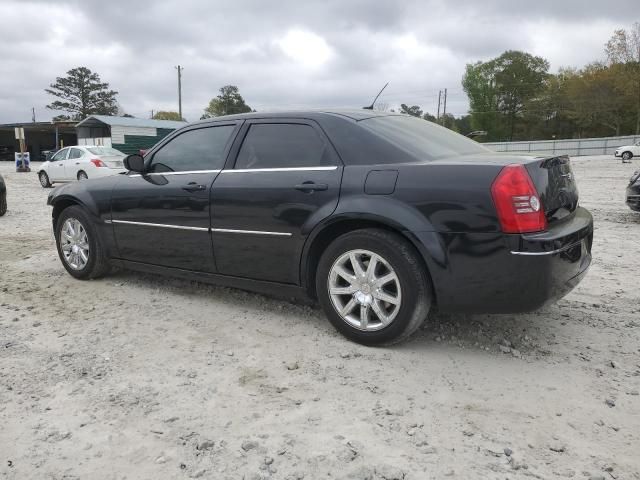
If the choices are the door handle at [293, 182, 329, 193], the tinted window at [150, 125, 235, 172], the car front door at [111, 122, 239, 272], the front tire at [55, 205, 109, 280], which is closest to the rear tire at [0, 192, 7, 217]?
the front tire at [55, 205, 109, 280]

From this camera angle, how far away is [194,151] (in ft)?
14.3

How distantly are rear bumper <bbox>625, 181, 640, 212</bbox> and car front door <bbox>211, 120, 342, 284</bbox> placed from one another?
708cm

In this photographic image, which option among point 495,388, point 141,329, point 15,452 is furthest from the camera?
point 141,329

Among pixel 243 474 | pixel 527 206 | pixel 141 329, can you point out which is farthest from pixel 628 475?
pixel 141 329

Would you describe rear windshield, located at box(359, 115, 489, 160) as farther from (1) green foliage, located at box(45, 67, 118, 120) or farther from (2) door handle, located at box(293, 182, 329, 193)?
(1) green foliage, located at box(45, 67, 118, 120)

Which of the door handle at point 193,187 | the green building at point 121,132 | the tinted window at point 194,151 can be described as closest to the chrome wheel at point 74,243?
the tinted window at point 194,151

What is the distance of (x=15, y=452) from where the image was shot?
236cm

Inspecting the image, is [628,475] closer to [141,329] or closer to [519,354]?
[519,354]


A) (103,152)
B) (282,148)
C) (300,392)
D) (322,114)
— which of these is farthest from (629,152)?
(300,392)

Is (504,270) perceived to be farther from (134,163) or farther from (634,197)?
(634,197)

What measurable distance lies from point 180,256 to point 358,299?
5.46 feet

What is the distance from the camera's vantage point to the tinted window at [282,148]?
12.0ft

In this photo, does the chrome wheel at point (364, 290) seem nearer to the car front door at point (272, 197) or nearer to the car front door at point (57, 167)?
the car front door at point (272, 197)

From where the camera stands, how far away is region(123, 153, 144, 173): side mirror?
14.8 ft
